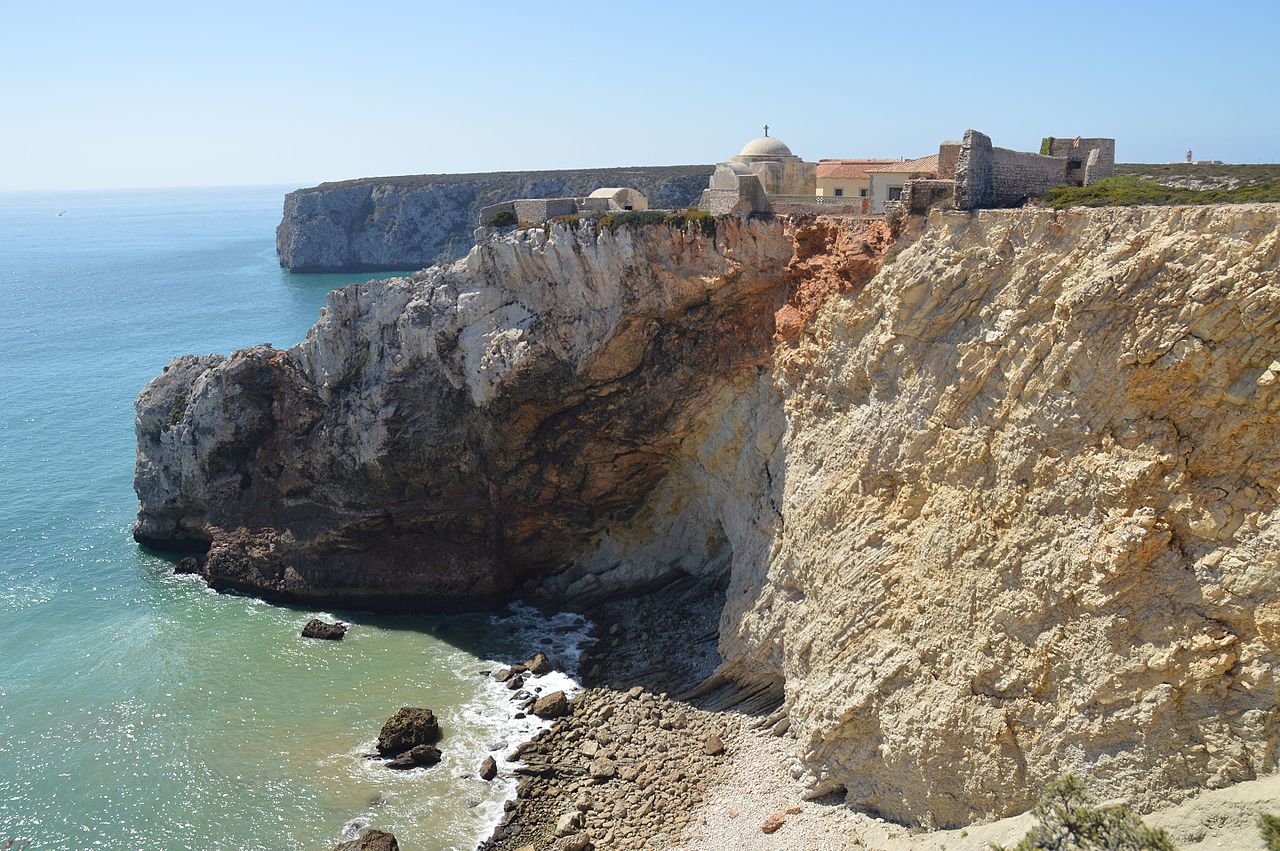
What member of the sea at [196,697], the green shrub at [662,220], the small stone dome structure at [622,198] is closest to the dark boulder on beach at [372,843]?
the sea at [196,697]

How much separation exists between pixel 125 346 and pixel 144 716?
64.9m

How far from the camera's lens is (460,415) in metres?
36.2

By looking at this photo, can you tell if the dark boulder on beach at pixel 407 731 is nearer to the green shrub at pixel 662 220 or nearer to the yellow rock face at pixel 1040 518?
the yellow rock face at pixel 1040 518

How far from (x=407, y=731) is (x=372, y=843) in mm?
4621

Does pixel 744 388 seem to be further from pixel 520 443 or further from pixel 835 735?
pixel 835 735

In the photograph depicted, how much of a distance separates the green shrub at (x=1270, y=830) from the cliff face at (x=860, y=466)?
165cm

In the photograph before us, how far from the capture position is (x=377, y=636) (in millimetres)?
35594

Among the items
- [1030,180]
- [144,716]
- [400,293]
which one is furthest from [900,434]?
[144,716]

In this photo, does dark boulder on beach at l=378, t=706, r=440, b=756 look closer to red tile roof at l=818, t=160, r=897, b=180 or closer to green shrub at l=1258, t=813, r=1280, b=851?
green shrub at l=1258, t=813, r=1280, b=851

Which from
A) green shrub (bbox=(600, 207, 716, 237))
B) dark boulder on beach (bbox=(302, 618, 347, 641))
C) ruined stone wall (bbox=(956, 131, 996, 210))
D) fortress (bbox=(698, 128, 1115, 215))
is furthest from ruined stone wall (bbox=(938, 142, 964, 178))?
dark boulder on beach (bbox=(302, 618, 347, 641))

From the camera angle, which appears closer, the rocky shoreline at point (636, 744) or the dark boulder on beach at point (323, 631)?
the rocky shoreline at point (636, 744)

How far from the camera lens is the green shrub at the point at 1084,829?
49.0 ft

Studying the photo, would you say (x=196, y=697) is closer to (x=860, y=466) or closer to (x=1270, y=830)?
(x=860, y=466)

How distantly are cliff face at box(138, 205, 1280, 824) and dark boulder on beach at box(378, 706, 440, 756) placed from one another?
29.6ft
